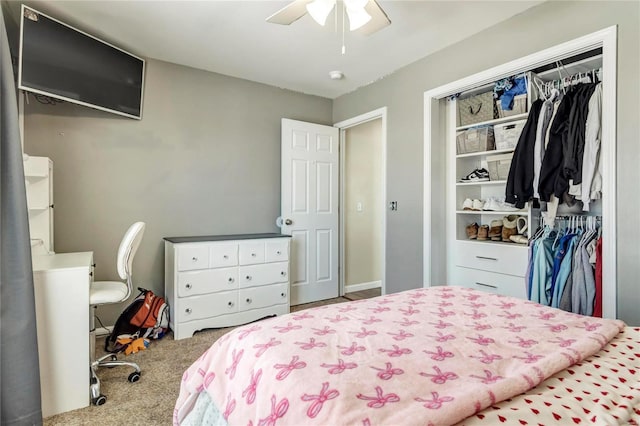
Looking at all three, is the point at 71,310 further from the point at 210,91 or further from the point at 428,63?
the point at 428,63

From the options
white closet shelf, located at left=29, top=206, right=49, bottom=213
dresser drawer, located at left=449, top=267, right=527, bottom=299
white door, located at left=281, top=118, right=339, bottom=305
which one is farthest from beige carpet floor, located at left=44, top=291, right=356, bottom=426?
dresser drawer, located at left=449, top=267, right=527, bottom=299

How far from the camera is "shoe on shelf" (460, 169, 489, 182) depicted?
2.98m

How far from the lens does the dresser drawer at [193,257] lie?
2828mm

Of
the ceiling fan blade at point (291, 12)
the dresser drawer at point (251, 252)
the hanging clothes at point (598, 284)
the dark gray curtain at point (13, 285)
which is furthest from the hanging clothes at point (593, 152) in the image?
the dark gray curtain at point (13, 285)

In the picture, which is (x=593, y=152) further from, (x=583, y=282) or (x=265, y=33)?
(x=265, y=33)

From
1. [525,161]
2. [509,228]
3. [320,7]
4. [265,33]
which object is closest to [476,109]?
[525,161]

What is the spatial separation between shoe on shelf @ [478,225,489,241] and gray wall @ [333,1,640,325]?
0.53 metres

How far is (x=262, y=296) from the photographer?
3246mm

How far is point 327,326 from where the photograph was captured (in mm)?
1263

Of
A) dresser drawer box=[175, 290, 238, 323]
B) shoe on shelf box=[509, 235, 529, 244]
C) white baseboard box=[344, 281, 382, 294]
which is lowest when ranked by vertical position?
white baseboard box=[344, 281, 382, 294]

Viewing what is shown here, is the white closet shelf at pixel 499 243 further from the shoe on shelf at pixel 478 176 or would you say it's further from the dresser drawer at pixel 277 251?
the dresser drawer at pixel 277 251

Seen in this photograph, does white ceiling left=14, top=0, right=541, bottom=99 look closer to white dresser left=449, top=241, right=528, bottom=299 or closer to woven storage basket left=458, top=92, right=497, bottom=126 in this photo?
woven storage basket left=458, top=92, right=497, bottom=126

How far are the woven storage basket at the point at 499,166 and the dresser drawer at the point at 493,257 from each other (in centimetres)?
59

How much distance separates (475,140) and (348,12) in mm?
1709
